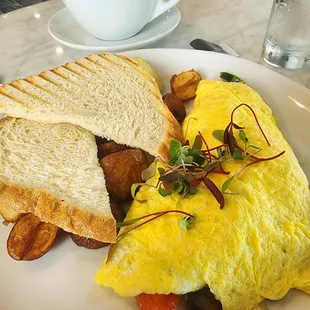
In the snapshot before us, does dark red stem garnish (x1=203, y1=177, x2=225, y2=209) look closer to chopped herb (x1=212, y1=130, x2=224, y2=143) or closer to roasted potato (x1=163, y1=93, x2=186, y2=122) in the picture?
chopped herb (x1=212, y1=130, x2=224, y2=143)

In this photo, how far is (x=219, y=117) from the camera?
140 centimetres

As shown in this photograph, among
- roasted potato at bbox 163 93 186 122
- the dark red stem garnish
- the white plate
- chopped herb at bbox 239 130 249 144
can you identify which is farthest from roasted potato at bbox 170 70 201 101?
the dark red stem garnish

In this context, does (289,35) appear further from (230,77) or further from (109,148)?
(109,148)

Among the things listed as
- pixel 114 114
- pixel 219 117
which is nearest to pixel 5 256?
pixel 114 114

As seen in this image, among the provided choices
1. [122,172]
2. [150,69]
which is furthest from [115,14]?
[122,172]

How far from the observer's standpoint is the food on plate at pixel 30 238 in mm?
1193

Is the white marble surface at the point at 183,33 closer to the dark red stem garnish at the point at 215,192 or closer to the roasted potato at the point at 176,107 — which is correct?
the roasted potato at the point at 176,107

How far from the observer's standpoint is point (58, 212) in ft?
3.91

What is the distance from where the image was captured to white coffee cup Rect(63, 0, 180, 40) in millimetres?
1886

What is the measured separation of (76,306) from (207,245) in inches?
13.6

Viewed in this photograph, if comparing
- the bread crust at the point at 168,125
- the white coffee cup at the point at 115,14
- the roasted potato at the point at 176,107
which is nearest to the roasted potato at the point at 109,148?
the bread crust at the point at 168,125

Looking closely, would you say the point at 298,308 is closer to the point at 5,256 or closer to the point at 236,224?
the point at 236,224

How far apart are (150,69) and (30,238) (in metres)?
0.82

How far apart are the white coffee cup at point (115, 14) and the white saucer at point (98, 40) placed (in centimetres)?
4
